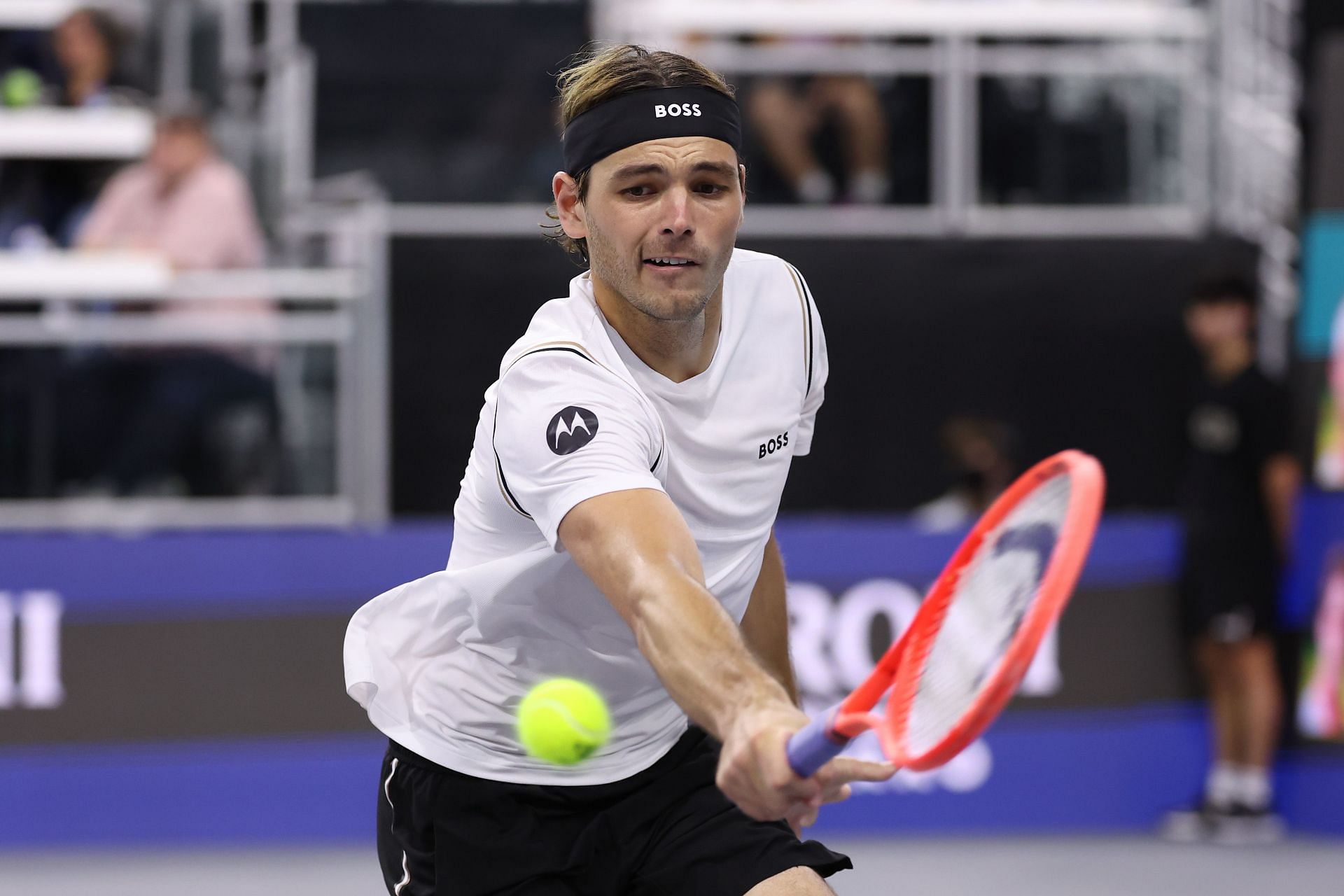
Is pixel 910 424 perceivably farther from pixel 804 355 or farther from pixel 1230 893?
pixel 804 355

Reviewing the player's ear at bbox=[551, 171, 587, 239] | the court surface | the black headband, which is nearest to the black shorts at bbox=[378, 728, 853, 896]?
the player's ear at bbox=[551, 171, 587, 239]

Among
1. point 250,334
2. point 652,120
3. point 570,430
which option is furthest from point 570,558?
point 250,334

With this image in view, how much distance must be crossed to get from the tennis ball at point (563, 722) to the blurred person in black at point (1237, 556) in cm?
503

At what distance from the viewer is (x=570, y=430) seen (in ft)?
9.48

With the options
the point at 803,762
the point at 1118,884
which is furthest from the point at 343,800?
the point at 803,762

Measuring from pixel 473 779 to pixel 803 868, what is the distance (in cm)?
63

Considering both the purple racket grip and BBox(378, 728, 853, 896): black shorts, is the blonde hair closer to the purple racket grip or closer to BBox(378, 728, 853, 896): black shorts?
BBox(378, 728, 853, 896): black shorts

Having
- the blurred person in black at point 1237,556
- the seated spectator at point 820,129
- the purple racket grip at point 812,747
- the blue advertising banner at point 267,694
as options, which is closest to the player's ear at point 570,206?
the purple racket grip at point 812,747

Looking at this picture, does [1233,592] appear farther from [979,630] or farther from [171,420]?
[979,630]

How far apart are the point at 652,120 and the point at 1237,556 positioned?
5.30 metres

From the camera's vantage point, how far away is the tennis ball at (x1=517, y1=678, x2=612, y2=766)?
10.7 feet

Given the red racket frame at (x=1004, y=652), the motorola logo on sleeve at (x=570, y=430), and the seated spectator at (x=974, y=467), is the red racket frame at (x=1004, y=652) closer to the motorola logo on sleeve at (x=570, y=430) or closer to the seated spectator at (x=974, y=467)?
the motorola logo on sleeve at (x=570, y=430)

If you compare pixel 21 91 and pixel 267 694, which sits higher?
pixel 21 91

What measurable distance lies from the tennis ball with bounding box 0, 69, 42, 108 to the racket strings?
734 cm
